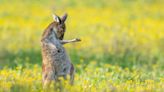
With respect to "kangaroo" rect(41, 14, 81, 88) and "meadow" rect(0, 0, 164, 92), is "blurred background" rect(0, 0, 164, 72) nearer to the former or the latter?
"meadow" rect(0, 0, 164, 92)

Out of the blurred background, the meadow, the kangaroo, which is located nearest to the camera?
the kangaroo

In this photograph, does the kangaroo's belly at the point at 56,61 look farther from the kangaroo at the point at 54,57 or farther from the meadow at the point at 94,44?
the meadow at the point at 94,44

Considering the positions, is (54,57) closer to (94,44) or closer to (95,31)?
(94,44)

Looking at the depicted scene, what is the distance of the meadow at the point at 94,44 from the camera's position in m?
10.0

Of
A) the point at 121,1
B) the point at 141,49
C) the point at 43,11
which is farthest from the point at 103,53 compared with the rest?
the point at 121,1

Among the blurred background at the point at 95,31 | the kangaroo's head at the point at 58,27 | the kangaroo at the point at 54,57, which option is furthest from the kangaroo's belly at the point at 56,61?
the blurred background at the point at 95,31

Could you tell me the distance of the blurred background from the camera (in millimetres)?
15180

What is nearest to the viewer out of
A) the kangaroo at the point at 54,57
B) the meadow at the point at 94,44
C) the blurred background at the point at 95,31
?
the kangaroo at the point at 54,57

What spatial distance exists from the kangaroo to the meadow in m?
0.21

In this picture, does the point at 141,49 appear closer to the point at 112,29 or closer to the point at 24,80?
the point at 112,29

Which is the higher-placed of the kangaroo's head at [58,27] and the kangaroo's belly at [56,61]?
the kangaroo's head at [58,27]

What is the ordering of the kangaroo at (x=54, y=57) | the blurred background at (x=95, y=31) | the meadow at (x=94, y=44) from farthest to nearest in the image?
the blurred background at (x=95, y=31) < the meadow at (x=94, y=44) < the kangaroo at (x=54, y=57)

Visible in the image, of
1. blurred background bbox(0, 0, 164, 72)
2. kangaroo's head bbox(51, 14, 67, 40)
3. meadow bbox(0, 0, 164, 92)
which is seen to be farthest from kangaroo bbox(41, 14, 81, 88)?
blurred background bbox(0, 0, 164, 72)

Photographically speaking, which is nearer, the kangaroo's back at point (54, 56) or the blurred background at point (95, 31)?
the kangaroo's back at point (54, 56)
